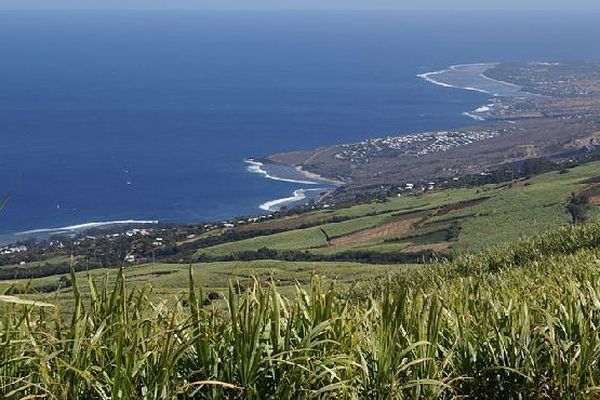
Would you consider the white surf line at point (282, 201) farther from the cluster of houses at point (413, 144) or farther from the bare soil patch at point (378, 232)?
the bare soil patch at point (378, 232)

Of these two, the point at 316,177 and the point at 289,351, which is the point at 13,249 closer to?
the point at 316,177

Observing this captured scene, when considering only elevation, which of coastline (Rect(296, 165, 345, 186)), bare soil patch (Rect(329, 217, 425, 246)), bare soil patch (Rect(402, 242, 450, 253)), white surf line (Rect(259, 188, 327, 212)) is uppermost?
bare soil patch (Rect(402, 242, 450, 253))

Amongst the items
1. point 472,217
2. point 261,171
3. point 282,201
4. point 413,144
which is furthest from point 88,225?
point 413,144

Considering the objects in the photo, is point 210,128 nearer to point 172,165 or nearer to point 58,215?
point 172,165

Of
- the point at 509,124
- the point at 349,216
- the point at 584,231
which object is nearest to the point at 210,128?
the point at 509,124

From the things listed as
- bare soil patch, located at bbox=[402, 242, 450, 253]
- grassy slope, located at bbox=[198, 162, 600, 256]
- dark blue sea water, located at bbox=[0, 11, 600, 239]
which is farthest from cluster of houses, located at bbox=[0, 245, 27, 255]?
bare soil patch, located at bbox=[402, 242, 450, 253]

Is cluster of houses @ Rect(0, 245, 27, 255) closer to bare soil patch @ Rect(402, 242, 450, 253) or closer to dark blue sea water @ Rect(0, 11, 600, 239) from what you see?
dark blue sea water @ Rect(0, 11, 600, 239)
